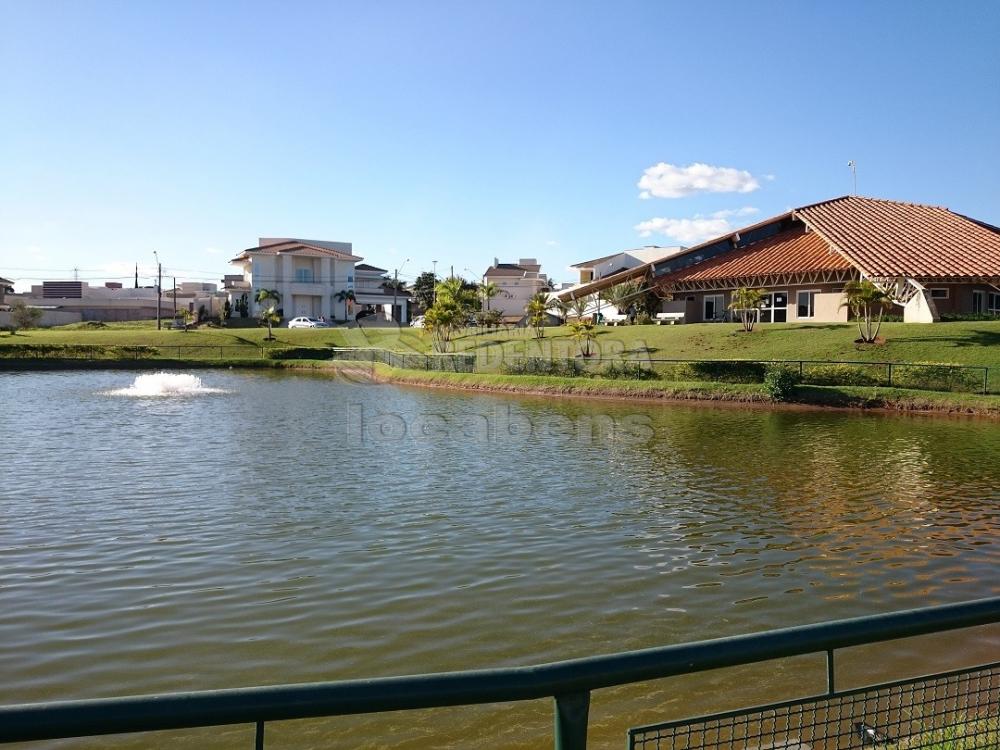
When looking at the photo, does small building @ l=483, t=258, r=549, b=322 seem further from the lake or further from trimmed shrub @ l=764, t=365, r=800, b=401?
the lake

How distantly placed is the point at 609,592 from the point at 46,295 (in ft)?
415

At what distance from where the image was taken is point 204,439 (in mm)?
25094

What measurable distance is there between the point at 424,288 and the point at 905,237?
69785mm

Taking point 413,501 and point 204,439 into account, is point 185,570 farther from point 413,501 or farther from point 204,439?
point 204,439

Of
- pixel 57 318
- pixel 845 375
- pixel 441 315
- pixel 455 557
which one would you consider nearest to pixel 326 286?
pixel 57 318

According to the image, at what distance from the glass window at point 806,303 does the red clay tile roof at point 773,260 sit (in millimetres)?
1895

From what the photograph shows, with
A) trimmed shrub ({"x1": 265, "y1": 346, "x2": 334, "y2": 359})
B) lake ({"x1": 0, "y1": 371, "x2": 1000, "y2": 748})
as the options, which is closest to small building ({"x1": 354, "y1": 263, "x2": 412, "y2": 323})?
trimmed shrub ({"x1": 265, "y1": 346, "x2": 334, "y2": 359})

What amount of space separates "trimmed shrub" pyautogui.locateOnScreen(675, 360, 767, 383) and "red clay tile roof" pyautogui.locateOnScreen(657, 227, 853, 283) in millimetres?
18012

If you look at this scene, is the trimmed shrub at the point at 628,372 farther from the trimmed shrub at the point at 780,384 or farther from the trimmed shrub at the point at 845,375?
the trimmed shrub at the point at 845,375

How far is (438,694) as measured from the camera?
2570 mm

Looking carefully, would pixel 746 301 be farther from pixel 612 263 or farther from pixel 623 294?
pixel 612 263

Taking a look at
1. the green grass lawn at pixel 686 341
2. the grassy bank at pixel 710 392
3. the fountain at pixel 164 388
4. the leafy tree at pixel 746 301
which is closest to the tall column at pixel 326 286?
the green grass lawn at pixel 686 341

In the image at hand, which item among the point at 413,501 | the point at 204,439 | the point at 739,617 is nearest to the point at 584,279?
the point at 204,439

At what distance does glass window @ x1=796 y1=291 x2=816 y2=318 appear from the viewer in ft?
180
